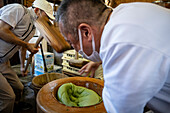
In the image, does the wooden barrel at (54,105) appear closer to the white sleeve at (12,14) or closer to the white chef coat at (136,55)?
the white chef coat at (136,55)

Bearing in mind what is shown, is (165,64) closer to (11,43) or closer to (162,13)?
(162,13)

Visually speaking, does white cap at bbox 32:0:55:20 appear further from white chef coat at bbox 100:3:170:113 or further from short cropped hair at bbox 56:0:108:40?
white chef coat at bbox 100:3:170:113

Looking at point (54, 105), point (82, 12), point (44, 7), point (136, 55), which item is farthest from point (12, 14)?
point (136, 55)

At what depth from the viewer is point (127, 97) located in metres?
0.54

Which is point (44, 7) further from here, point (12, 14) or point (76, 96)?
point (76, 96)

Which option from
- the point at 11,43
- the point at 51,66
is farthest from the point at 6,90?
the point at 51,66

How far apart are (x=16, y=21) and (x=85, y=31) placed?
58.8 inches

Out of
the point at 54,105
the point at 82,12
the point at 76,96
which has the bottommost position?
the point at 76,96

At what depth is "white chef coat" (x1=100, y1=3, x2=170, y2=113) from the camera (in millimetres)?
495

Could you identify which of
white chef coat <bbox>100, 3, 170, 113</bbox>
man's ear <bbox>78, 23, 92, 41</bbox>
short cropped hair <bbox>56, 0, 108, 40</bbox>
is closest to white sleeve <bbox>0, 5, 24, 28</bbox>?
short cropped hair <bbox>56, 0, 108, 40</bbox>

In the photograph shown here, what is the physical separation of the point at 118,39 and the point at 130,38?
46mm

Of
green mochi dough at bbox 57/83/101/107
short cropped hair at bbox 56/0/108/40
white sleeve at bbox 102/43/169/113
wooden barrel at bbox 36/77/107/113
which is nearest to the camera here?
white sleeve at bbox 102/43/169/113

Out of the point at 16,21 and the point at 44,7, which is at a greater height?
the point at 44,7

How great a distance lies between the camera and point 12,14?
1.78 meters
